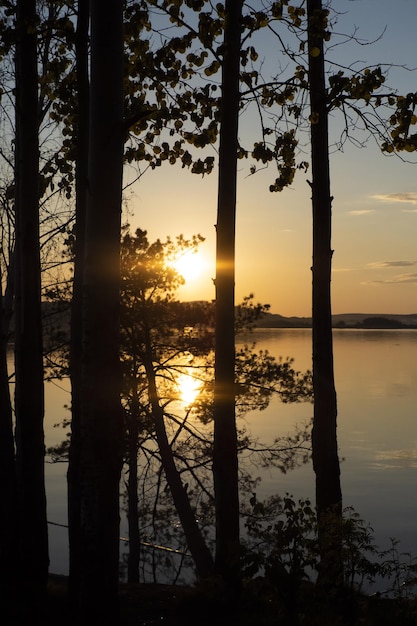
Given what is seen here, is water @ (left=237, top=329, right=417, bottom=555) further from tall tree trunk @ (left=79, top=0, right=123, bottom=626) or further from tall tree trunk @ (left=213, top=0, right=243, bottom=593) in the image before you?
tall tree trunk @ (left=79, top=0, right=123, bottom=626)

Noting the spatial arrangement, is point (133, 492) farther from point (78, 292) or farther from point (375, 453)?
point (375, 453)

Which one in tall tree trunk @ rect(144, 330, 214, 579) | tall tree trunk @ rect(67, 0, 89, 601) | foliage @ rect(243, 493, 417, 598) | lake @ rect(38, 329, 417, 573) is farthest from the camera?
lake @ rect(38, 329, 417, 573)

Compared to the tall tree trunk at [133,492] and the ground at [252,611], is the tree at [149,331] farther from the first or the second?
the ground at [252,611]

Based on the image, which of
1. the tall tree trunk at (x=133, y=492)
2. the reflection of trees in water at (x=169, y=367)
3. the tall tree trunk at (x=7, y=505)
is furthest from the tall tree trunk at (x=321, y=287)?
the tall tree trunk at (x=133, y=492)

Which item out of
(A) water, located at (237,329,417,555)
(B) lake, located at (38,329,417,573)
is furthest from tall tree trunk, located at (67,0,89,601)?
(A) water, located at (237,329,417,555)

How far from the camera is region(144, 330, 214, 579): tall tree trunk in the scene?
17.5m

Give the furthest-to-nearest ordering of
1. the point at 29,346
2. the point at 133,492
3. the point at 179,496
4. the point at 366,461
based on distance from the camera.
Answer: the point at 366,461 → the point at 133,492 → the point at 179,496 → the point at 29,346

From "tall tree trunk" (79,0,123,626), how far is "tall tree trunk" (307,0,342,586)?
13.0ft

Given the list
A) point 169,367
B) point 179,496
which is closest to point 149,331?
point 169,367

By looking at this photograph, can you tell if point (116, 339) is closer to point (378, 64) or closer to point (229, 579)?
point (229, 579)

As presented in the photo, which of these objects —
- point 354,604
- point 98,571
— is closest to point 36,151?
point 98,571

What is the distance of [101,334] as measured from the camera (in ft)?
19.1

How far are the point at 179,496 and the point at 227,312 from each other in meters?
10.9

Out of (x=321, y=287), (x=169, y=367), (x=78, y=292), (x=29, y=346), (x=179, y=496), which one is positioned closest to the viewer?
(x=78, y=292)
